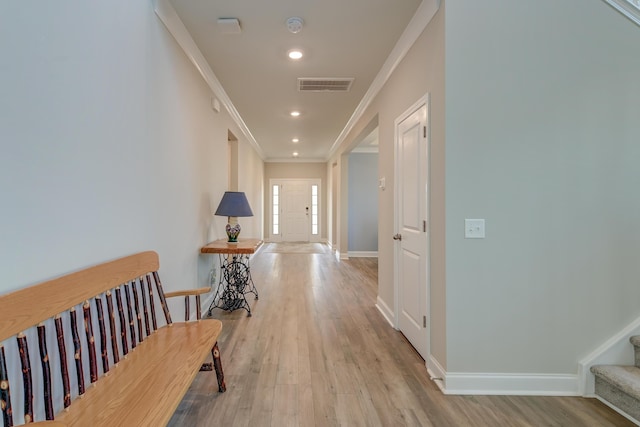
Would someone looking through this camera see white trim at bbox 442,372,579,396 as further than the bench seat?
Yes

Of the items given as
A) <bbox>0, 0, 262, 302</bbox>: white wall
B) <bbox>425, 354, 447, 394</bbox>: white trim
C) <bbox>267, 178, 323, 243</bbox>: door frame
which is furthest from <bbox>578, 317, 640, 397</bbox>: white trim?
<bbox>267, 178, 323, 243</bbox>: door frame

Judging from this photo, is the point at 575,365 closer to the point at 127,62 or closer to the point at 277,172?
the point at 127,62

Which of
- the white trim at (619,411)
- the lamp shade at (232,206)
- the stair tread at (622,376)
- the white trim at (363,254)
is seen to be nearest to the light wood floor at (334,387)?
the white trim at (619,411)

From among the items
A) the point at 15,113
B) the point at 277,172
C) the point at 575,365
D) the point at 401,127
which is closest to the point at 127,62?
the point at 15,113

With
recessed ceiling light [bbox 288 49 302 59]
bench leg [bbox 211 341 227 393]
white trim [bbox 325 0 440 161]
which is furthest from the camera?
recessed ceiling light [bbox 288 49 302 59]

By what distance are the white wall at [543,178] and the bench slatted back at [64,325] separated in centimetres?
193

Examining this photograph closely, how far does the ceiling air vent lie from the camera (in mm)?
3436

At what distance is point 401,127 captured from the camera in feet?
9.09

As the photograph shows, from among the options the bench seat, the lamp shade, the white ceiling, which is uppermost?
the white ceiling

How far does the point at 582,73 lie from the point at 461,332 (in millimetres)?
1869

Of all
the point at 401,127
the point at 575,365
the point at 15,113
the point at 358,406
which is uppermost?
the point at 401,127

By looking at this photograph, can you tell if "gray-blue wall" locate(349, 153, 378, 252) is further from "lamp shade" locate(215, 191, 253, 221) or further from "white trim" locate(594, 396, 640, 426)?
"white trim" locate(594, 396, 640, 426)

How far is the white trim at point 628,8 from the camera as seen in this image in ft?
6.22

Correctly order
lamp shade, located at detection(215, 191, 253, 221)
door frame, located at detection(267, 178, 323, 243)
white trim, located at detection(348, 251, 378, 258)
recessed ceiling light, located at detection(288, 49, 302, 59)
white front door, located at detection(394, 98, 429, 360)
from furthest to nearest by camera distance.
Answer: door frame, located at detection(267, 178, 323, 243), white trim, located at detection(348, 251, 378, 258), lamp shade, located at detection(215, 191, 253, 221), recessed ceiling light, located at detection(288, 49, 302, 59), white front door, located at detection(394, 98, 429, 360)
